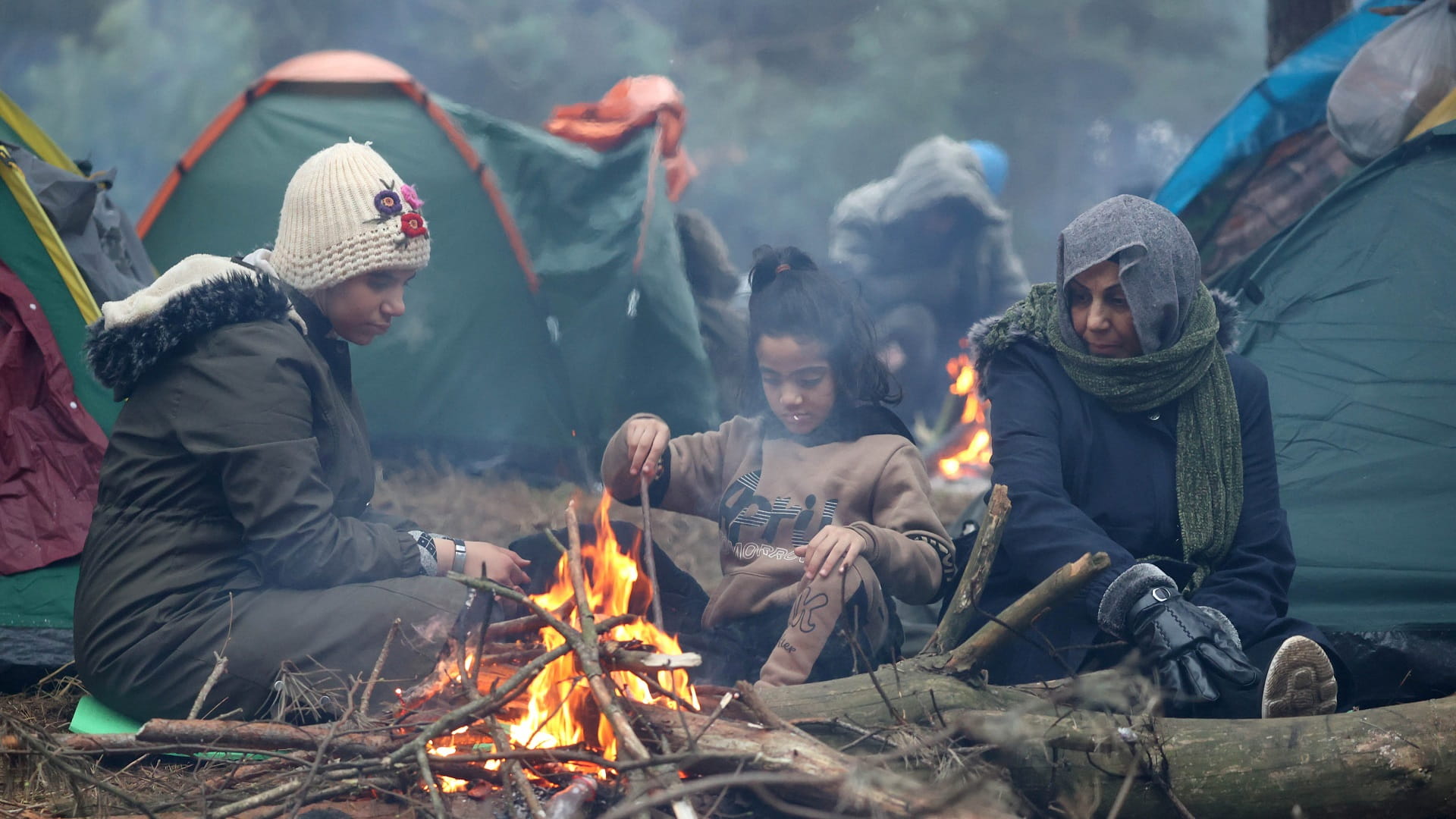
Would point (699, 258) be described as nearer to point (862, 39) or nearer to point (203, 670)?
point (203, 670)

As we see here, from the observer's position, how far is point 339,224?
2.81m

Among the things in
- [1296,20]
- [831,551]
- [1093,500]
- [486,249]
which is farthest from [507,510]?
[1296,20]

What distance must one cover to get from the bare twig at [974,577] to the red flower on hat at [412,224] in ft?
5.45

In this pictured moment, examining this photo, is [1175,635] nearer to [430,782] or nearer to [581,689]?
[581,689]

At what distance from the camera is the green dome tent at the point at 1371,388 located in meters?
3.45

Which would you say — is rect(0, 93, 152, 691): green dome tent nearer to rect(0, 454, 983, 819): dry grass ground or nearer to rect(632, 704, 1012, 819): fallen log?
rect(0, 454, 983, 819): dry grass ground

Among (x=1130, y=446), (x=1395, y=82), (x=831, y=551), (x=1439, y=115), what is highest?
(x=1395, y=82)

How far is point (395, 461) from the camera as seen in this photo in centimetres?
615

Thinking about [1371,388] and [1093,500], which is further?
[1371,388]

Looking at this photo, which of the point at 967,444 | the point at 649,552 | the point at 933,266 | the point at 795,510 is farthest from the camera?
the point at 933,266

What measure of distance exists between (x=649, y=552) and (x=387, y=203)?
1169mm

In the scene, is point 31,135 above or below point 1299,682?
above

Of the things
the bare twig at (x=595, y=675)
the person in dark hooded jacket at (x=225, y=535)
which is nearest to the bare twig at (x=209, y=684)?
the person in dark hooded jacket at (x=225, y=535)

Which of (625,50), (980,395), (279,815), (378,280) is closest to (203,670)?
(279,815)
